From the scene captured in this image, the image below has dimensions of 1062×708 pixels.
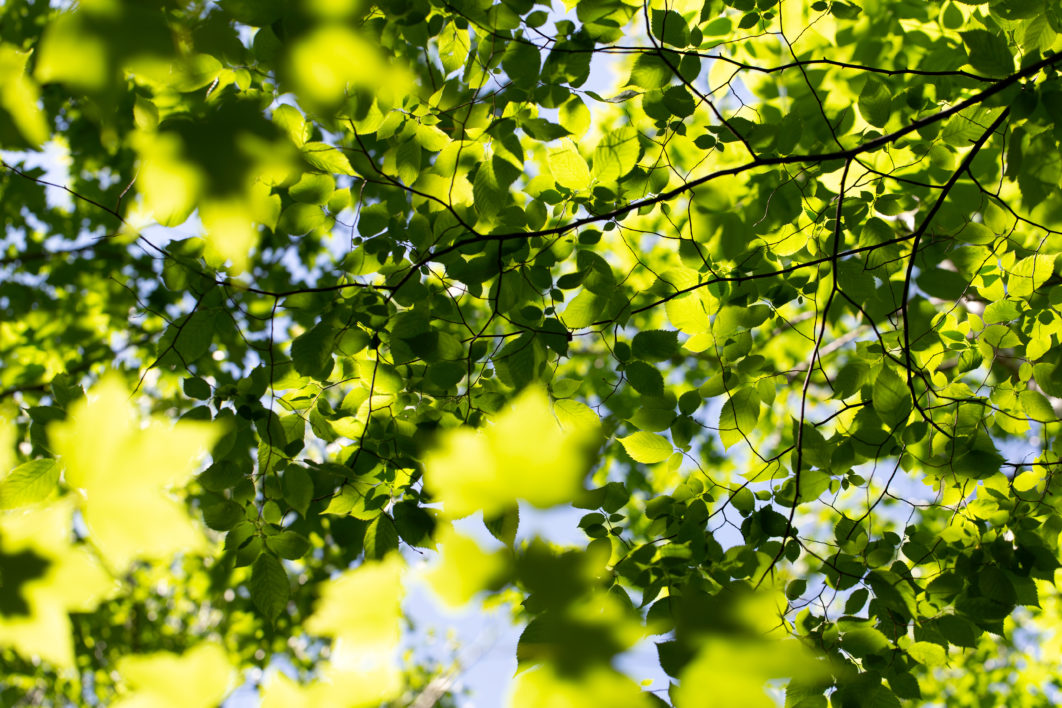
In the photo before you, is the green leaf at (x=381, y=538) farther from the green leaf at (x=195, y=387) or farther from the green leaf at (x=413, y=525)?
the green leaf at (x=195, y=387)

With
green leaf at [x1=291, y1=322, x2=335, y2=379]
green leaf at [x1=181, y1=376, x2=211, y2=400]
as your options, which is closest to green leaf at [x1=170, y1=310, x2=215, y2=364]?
green leaf at [x1=181, y1=376, x2=211, y2=400]

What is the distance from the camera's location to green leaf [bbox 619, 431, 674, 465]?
1.97 metres

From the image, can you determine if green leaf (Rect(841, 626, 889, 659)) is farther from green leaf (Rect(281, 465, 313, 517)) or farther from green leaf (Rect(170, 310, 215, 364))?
green leaf (Rect(170, 310, 215, 364))

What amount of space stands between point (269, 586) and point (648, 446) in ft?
3.75

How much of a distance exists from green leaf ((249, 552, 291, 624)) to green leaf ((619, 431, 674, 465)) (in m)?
1.04

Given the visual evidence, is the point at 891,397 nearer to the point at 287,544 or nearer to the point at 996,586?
the point at 996,586

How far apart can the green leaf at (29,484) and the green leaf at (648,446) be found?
142 centimetres

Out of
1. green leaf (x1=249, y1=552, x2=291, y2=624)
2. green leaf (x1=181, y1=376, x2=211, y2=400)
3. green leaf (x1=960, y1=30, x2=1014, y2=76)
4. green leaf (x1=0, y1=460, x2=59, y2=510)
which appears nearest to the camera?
green leaf (x1=0, y1=460, x2=59, y2=510)

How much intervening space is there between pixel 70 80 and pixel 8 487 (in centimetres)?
98

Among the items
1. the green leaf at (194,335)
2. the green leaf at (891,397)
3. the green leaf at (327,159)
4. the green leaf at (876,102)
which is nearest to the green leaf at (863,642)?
the green leaf at (891,397)

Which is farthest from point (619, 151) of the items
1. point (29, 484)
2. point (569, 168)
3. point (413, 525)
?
point (29, 484)

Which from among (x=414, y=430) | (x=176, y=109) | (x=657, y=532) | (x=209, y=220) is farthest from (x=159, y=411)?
(x=209, y=220)

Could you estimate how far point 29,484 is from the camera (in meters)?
1.28

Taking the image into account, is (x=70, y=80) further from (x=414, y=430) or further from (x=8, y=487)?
(x=414, y=430)
